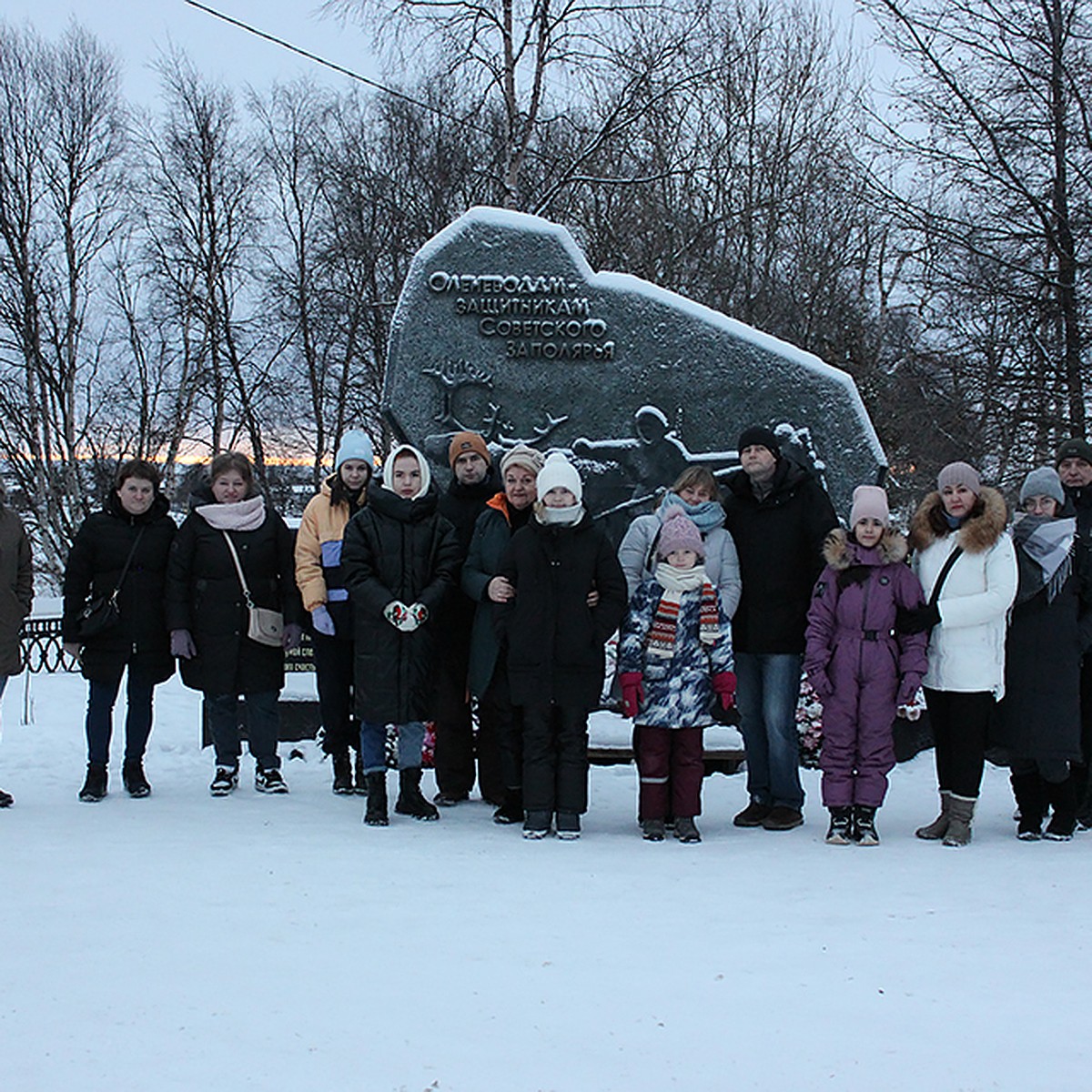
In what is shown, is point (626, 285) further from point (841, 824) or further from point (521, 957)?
point (521, 957)

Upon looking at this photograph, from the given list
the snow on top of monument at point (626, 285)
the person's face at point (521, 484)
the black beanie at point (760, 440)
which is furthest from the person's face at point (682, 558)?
the snow on top of monument at point (626, 285)

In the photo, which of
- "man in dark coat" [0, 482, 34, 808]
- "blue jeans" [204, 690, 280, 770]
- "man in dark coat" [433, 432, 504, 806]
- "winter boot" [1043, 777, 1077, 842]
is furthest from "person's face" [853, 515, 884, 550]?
"man in dark coat" [0, 482, 34, 808]

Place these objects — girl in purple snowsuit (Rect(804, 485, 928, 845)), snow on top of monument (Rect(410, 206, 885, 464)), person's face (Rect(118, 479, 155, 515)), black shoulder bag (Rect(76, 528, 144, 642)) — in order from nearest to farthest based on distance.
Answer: girl in purple snowsuit (Rect(804, 485, 928, 845)) → black shoulder bag (Rect(76, 528, 144, 642)) → person's face (Rect(118, 479, 155, 515)) → snow on top of monument (Rect(410, 206, 885, 464))

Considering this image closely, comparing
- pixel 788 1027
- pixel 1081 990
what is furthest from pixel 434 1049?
pixel 1081 990

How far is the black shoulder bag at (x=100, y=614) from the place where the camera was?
534 cm

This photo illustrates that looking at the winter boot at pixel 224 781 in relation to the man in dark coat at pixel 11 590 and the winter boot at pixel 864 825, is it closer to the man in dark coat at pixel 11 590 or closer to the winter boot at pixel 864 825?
the man in dark coat at pixel 11 590

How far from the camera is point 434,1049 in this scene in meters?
2.65

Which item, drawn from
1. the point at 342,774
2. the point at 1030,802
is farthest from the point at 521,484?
→ the point at 1030,802

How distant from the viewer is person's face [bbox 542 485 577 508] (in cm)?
479

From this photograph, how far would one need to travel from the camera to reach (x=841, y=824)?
476 cm

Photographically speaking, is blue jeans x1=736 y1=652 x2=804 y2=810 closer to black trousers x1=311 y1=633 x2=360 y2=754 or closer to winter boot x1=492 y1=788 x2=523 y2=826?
winter boot x1=492 y1=788 x2=523 y2=826

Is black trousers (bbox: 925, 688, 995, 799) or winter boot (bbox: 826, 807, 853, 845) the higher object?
black trousers (bbox: 925, 688, 995, 799)

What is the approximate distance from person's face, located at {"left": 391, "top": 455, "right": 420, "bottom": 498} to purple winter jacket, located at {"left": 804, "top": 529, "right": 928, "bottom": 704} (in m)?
1.78

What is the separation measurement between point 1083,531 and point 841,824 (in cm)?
168
